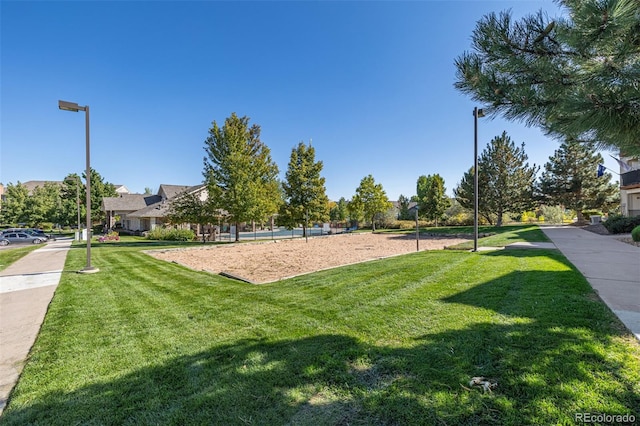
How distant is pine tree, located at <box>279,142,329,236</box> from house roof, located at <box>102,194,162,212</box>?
22.0 meters

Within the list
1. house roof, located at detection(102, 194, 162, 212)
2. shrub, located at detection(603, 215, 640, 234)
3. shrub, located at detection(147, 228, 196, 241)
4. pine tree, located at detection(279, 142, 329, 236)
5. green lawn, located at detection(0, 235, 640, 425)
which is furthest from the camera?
house roof, located at detection(102, 194, 162, 212)

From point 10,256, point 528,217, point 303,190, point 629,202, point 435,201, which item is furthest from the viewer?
point 528,217

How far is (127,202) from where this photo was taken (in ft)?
130

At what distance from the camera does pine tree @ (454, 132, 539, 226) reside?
91.2 feet

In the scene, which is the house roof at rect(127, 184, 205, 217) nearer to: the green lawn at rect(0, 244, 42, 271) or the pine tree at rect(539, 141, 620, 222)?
the green lawn at rect(0, 244, 42, 271)

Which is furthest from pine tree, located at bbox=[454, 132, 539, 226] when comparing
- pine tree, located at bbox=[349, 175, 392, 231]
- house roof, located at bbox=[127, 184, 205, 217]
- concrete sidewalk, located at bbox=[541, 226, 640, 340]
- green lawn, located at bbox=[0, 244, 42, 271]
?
green lawn, located at bbox=[0, 244, 42, 271]

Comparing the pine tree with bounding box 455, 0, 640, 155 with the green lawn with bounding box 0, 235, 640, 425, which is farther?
the pine tree with bounding box 455, 0, 640, 155

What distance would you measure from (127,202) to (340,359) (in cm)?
4644

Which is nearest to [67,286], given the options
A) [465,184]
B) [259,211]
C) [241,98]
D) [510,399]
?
[510,399]

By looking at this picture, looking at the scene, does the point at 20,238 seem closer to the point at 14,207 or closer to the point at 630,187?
the point at 14,207

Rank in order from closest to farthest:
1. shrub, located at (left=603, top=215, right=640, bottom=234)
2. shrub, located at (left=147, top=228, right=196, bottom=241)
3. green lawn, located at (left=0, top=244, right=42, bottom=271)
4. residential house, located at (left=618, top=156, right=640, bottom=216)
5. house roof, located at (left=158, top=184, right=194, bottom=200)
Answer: green lawn, located at (left=0, top=244, right=42, bottom=271)
shrub, located at (left=603, top=215, right=640, bottom=234)
residential house, located at (left=618, top=156, right=640, bottom=216)
shrub, located at (left=147, top=228, right=196, bottom=241)
house roof, located at (left=158, top=184, right=194, bottom=200)

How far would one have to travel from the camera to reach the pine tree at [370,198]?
34.2m

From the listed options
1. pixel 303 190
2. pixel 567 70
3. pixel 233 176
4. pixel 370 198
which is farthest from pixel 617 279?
pixel 370 198

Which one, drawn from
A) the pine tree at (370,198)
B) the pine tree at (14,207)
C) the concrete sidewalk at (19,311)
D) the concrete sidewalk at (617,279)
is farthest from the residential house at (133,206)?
the concrete sidewalk at (617,279)
